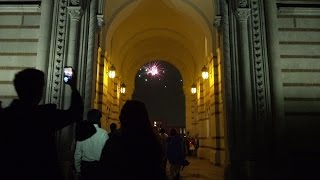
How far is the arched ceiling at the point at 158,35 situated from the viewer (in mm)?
15180

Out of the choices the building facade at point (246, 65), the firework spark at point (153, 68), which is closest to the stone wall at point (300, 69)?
the building facade at point (246, 65)

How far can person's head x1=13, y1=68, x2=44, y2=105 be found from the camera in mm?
2531

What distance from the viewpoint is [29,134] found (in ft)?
7.97

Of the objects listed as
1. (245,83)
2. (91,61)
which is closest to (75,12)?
(91,61)

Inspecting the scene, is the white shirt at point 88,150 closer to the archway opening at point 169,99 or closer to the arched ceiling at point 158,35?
the arched ceiling at point 158,35

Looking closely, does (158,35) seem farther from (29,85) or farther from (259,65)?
(29,85)

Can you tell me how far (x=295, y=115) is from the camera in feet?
30.3

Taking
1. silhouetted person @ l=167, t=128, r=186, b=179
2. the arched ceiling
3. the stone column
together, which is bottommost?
silhouetted person @ l=167, t=128, r=186, b=179

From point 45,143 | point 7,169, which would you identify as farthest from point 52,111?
point 7,169

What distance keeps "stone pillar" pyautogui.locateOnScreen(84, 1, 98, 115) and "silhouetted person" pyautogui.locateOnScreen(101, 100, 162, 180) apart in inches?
252

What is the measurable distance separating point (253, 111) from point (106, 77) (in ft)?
27.6

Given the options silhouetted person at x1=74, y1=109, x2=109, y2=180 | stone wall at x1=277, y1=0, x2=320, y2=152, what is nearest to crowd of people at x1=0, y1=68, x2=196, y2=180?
silhouetted person at x1=74, y1=109, x2=109, y2=180

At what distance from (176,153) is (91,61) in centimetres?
402

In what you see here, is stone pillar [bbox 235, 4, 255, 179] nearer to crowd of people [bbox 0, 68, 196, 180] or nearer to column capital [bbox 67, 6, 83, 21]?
column capital [bbox 67, 6, 83, 21]
